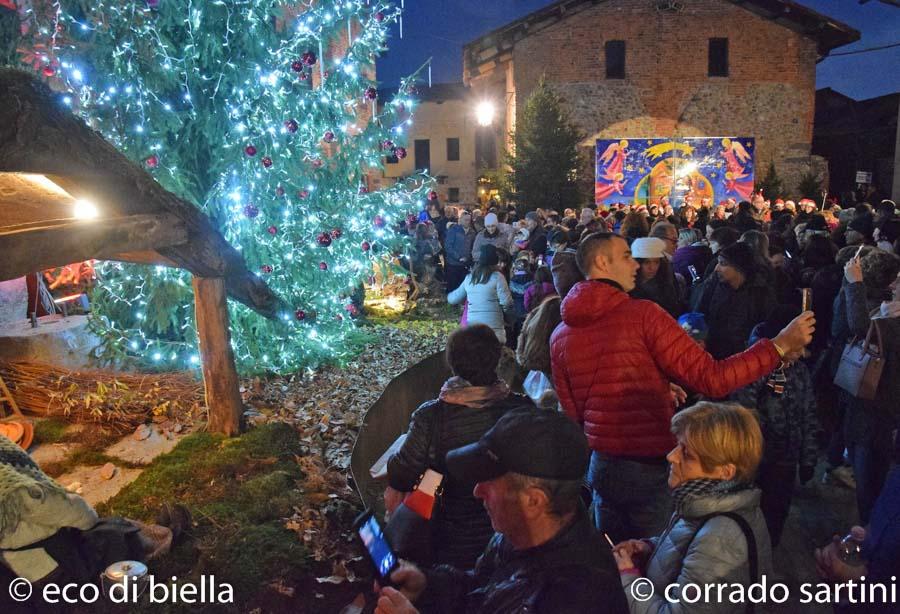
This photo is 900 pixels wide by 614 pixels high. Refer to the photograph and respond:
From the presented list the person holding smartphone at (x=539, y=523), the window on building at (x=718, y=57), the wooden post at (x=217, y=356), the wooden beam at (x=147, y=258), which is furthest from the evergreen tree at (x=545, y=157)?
the person holding smartphone at (x=539, y=523)

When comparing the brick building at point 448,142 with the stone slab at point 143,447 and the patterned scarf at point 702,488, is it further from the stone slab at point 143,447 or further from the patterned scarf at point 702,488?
the patterned scarf at point 702,488

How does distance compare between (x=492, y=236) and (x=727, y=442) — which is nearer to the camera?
(x=727, y=442)

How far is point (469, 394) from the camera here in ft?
9.92

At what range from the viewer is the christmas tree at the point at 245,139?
7746mm

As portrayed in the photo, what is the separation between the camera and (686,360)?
3.10m

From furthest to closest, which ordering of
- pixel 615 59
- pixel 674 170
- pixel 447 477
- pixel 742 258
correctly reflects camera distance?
1. pixel 615 59
2. pixel 674 170
3. pixel 742 258
4. pixel 447 477

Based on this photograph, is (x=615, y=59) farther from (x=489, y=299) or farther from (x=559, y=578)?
(x=559, y=578)

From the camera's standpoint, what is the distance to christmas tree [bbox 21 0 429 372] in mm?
7746

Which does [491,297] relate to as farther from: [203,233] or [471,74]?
[471,74]

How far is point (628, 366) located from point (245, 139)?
6.44m

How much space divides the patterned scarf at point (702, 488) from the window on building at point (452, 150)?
43.4m

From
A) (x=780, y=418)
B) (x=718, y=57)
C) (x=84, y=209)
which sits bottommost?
(x=780, y=418)

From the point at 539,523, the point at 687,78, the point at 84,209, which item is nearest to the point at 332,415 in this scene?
the point at 84,209

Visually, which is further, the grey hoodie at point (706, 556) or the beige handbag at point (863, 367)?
the beige handbag at point (863, 367)
